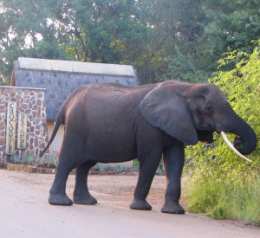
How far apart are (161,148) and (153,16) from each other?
3167cm

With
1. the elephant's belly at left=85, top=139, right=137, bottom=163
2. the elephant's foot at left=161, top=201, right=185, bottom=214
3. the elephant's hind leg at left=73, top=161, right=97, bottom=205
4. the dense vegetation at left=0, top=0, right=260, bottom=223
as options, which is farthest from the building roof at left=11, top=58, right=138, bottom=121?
the elephant's foot at left=161, top=201, right=185, bottom=214

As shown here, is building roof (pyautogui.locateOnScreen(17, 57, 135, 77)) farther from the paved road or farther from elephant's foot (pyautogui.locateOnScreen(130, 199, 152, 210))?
elephant's foot (pyautogui.locateOnScreen(130, 199, 152, 210))

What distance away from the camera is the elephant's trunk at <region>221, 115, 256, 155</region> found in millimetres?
11242

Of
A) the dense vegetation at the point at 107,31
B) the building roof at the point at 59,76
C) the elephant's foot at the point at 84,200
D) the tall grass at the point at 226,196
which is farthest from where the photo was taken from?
the dense vegetation at the point at 107,31

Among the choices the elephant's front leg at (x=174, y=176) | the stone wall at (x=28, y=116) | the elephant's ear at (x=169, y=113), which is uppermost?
the elephant's ear at (x=169, y=113)

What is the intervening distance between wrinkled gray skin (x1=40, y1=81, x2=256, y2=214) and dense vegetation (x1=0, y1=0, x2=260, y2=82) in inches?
1025

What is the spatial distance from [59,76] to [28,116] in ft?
12.9

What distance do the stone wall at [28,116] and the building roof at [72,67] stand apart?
3437 mm

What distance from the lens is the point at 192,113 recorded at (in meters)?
12.1

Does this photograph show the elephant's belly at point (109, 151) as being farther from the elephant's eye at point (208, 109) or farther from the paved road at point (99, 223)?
the elephant's eye at point (208, 109)

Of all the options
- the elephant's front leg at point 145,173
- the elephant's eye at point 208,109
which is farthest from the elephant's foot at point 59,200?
the elephant's eye at point 208,109

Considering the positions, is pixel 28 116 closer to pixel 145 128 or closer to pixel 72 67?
pixel 72 67

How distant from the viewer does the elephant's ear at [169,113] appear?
466 inches

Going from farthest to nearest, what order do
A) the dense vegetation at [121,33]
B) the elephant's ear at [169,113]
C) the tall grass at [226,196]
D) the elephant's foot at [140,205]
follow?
the dense vegetation at [121,33], the elephant's foot at [140,205], the elephant's ear at [169,113], the tall grass at [226,196]
